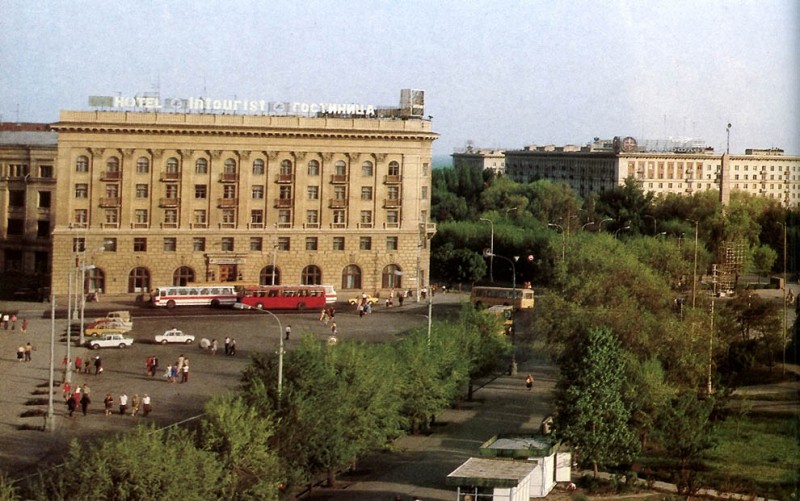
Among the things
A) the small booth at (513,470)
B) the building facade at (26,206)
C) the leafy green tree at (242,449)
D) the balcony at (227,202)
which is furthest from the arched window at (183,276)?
the leafy green tree at (242,449)

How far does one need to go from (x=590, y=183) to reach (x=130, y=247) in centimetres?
5865

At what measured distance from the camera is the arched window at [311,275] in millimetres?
70500

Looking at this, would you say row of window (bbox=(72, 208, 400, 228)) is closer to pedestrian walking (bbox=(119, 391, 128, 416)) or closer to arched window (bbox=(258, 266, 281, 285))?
arched window (bbox=(258, 266, 281, 285))

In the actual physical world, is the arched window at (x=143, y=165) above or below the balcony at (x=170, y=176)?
above

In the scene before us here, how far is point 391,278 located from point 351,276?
2.09 meters

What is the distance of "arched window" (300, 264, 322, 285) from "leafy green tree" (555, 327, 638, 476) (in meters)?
35.4

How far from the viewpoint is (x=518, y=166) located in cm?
14100

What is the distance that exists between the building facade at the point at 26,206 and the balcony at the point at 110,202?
4054 mm

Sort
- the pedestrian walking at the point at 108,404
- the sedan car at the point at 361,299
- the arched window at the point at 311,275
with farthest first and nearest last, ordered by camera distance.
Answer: the arched window at the point at 311,275 → the sedan car at the point at 361,299 → the pedestrian walking at the point at 108,404

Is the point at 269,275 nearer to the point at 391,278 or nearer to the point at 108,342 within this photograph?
the point at 391,278

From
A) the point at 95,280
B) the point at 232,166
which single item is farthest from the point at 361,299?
the point at 95,280

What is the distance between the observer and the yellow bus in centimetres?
6506

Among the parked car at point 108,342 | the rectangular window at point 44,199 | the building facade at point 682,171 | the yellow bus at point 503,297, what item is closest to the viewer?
the parked car at point 108,342

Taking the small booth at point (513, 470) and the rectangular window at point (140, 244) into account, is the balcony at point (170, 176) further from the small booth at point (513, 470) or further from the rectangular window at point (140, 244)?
the small booth at point (513, 470)
